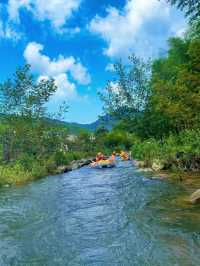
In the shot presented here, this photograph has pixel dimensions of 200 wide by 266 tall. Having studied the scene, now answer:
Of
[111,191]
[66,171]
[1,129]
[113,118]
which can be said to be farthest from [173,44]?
[111,191]

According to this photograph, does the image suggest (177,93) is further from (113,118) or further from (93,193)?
(113,118)

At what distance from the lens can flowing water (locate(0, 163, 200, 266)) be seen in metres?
10.2

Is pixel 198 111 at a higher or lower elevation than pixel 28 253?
higher

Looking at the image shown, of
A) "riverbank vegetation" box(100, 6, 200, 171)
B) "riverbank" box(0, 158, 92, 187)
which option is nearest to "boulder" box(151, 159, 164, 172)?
"riverbank vegetation" box(100, 6, 200, 171)

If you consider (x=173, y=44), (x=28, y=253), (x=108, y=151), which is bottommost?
(x=28, y=253)

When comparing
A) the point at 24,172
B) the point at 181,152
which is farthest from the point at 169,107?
the point at 24,172

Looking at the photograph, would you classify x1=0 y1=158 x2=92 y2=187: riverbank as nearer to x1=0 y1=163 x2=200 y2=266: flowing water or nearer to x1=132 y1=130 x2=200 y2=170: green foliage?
x1=0 y1=163 x2=200 y2=266: flowing water

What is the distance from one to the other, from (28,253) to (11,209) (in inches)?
313

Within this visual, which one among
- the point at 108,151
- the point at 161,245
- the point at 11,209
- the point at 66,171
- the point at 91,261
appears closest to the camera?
the point at 91,261

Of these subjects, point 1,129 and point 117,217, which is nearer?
point 117,217

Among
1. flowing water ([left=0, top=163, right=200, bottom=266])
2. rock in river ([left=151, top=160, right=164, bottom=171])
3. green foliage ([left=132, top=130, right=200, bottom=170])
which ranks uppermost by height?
green foliage ([left=132, top=130, right=200, bottom=170])

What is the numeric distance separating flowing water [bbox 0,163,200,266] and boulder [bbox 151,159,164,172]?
381 inches

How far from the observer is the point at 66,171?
43.6 m

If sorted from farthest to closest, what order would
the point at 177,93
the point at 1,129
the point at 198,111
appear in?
1. the point at 1,129
2. the point at 177,93
3. the point at 198,111
